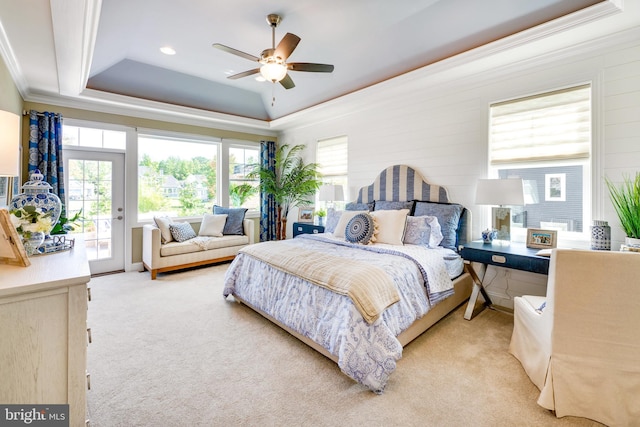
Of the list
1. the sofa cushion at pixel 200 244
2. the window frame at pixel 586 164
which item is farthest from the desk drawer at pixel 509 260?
the sofa cushion at pixel 200 244

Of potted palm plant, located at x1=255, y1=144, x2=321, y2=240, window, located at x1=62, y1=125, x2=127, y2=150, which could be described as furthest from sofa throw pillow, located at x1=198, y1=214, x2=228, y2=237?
window, located at x1=62, y1=125, x2=127, y2=150

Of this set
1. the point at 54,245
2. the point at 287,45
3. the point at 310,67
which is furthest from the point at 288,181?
the point at 54,245

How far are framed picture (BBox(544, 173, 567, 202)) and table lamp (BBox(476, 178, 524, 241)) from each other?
1.25 feet

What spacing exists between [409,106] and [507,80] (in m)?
1.17

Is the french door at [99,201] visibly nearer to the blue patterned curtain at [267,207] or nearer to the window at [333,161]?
the blue patterned curtain at [267,207]

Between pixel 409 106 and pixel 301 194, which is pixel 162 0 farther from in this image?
pixel 301 194

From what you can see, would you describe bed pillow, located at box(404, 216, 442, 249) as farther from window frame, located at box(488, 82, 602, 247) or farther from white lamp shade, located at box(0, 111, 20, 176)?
white lamp shade, located at box(0, 111, 20, 176)

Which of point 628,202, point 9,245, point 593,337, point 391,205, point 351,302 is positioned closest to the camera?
point 9,245

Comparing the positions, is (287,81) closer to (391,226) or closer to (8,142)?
(391,226)

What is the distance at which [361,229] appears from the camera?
10.8ft

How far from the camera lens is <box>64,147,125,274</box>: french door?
14.1ft

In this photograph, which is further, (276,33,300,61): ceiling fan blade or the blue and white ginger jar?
(276,33,300,61): ceiling fan blade

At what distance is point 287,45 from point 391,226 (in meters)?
2.11

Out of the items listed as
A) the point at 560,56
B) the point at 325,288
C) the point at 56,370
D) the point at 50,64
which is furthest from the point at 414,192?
the point at 50,64
